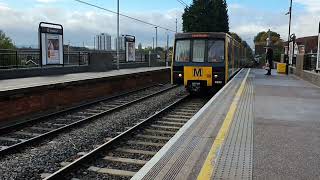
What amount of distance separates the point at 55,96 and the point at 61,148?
5644 mm

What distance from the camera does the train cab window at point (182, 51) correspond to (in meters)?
18.8

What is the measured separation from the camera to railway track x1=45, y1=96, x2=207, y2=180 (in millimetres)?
6988

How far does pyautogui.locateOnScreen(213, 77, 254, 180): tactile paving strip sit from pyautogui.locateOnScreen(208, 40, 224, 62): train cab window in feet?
29.7

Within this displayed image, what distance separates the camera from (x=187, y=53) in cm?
1881

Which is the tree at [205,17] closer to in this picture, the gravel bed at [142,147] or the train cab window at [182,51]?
the train cab window at [182,51]

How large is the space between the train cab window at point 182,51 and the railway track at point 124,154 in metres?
6.11

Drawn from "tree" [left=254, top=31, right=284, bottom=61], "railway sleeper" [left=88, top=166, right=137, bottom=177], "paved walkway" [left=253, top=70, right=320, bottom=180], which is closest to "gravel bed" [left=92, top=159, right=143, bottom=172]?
"railway sleeper" [left=88, top=166, right=137, bottom=177]

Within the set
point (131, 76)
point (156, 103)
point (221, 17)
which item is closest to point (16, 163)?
point (156, 103)

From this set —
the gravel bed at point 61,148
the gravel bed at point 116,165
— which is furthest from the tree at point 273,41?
the gravel bed at point 116,165

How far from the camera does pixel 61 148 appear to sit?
8820mm

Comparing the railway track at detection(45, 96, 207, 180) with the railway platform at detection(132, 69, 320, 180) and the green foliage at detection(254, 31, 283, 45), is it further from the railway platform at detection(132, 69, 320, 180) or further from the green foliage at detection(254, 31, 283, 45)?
the green foliage at detection(254, 31, 283, 45)

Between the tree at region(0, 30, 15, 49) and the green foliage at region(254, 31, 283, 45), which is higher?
the green foliage at region(254, 31, 283, 45)

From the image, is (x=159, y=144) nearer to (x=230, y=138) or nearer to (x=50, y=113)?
(x=230, y=138)

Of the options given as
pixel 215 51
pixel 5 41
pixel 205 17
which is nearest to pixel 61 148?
pixel 215 51
